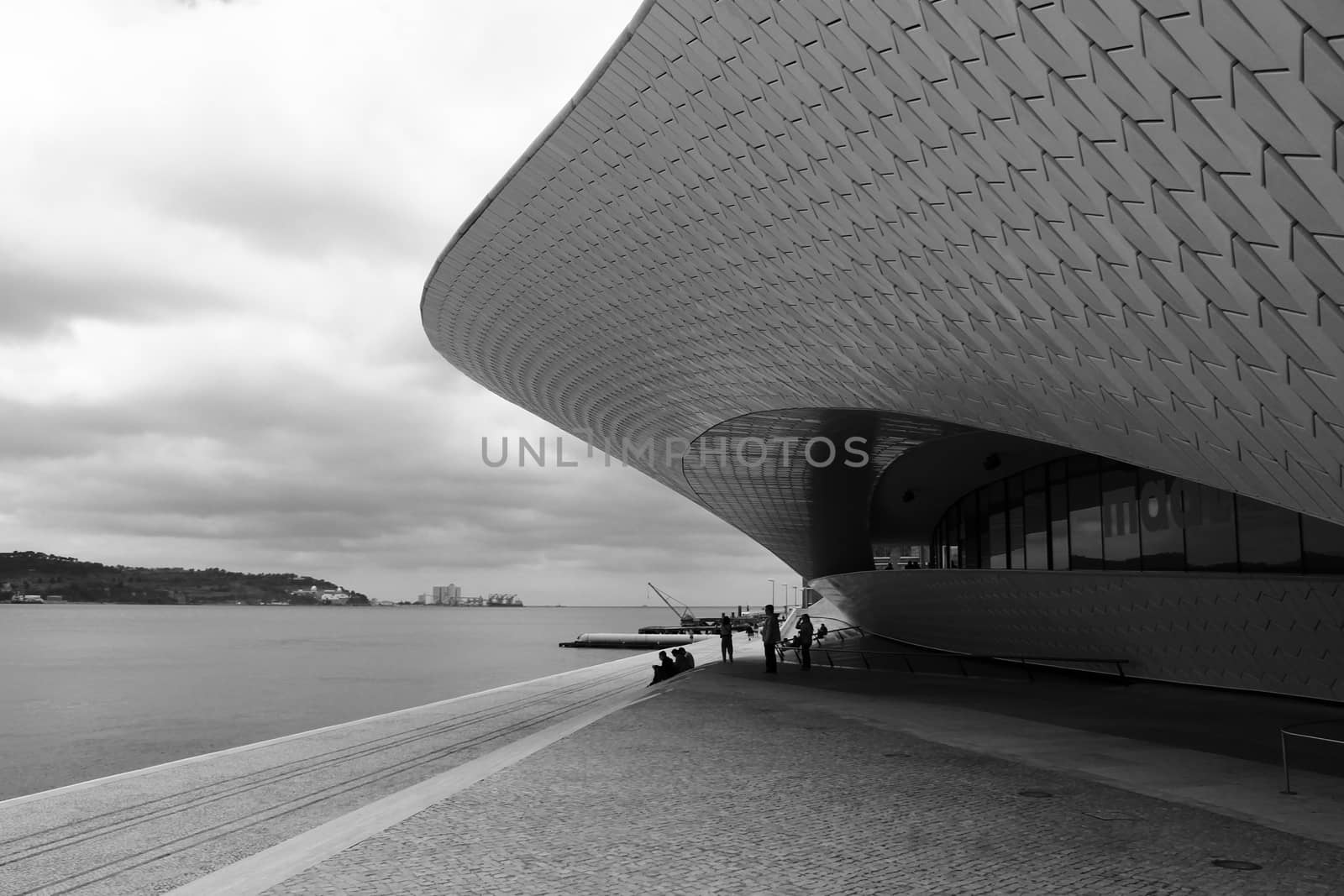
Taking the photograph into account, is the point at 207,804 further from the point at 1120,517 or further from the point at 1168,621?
the point at 1120,517

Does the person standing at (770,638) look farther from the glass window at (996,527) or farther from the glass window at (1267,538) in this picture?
the glass window at (1267,538)

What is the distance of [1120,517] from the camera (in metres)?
17.9

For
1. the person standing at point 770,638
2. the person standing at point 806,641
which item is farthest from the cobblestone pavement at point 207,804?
the person standing at point 806,641

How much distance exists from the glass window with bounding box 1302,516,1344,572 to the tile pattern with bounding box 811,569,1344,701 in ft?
1.17

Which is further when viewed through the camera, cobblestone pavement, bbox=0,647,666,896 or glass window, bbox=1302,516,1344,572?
glass window, bbox=1302,516,1344,572

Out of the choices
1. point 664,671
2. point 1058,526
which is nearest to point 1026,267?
point 1058,526

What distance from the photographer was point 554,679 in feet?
113

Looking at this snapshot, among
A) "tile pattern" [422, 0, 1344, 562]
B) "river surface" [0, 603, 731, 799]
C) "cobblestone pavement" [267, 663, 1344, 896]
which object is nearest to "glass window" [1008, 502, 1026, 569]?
"tile pattern" [422, 0, 1344, 562]

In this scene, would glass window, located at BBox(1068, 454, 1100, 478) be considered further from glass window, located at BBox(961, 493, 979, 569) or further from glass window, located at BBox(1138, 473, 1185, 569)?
glass window, located at BBox(961, 493, 979, 569)

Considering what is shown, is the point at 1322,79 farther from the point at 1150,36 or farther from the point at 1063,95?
the point at 1063,95

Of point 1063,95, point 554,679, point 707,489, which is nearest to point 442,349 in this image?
point 707,489

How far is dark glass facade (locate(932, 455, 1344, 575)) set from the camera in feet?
45.1

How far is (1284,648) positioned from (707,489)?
19.7m

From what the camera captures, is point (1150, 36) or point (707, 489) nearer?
point (1150, 36)
